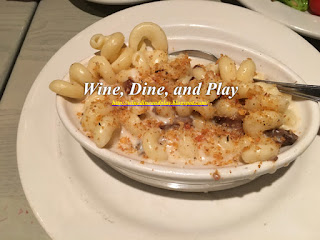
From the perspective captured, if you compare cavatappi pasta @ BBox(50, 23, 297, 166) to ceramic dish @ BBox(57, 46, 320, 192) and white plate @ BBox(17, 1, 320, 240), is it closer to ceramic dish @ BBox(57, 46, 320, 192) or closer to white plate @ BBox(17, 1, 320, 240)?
ceramic dish @ BBox(57, 46, 320, 192)

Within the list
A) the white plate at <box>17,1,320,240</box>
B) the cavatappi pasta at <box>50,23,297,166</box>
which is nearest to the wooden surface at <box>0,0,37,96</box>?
the white plate at <box>17,1,320,240</box>

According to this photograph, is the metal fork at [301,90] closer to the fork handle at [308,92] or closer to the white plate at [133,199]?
the fork handle at [308,92]

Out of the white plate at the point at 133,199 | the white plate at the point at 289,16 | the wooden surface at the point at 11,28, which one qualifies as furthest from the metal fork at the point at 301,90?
the wooden surface at the point at 11,28

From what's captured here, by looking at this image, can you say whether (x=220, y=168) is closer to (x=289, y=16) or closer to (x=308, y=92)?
(x=308, y=92)

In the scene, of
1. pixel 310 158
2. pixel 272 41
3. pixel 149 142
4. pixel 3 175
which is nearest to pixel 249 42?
pixel 272 41

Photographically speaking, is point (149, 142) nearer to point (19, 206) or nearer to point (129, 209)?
point (129, 209)

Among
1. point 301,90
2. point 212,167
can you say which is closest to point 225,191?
point 212,167

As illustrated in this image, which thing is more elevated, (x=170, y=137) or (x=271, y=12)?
(x=271, y=12)
